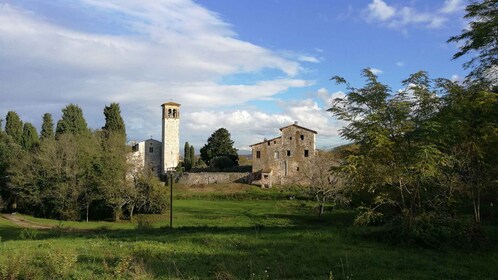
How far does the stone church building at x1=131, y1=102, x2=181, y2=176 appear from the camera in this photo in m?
76.1

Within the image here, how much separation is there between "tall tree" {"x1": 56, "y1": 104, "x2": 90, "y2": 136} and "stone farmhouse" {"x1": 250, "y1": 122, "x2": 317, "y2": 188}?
90.6 ft

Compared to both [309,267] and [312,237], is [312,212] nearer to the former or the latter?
[312,237]

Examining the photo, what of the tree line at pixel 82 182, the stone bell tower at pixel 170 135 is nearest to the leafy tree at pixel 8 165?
the tree line at pixel 82 182

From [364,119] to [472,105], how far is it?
3.87m

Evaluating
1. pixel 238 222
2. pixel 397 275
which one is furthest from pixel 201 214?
pixel 397 275

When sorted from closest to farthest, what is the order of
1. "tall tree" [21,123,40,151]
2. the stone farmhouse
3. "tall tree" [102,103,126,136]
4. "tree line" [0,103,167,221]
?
1. "tree line" [0,103,167,221]
2. "tall tree" [21,123,40,151]
3. "tall tree" [102,103,126,136]
4. the stone farmhouse

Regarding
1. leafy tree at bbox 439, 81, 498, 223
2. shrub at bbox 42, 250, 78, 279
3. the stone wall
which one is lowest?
shrub at bbox 42, 250, 78, 279

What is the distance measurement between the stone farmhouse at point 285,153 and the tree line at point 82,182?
24904 millimetres

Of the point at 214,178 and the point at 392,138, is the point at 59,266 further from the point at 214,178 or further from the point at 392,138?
the point at 214,178

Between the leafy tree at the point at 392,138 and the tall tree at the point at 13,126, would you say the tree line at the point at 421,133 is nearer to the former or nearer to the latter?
the leafy tree at the point at 392,138

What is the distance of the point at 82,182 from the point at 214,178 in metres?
25.5

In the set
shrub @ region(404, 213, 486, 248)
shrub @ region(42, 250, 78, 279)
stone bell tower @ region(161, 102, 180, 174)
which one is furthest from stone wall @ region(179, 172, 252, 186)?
shrub @ region(42, 250, 78, 279)

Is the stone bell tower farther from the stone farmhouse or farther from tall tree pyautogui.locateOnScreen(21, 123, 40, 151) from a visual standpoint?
tall tree pyautogui.locateOnScreen(21, 123, 40, 151)

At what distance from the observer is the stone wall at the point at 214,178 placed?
222 ft
